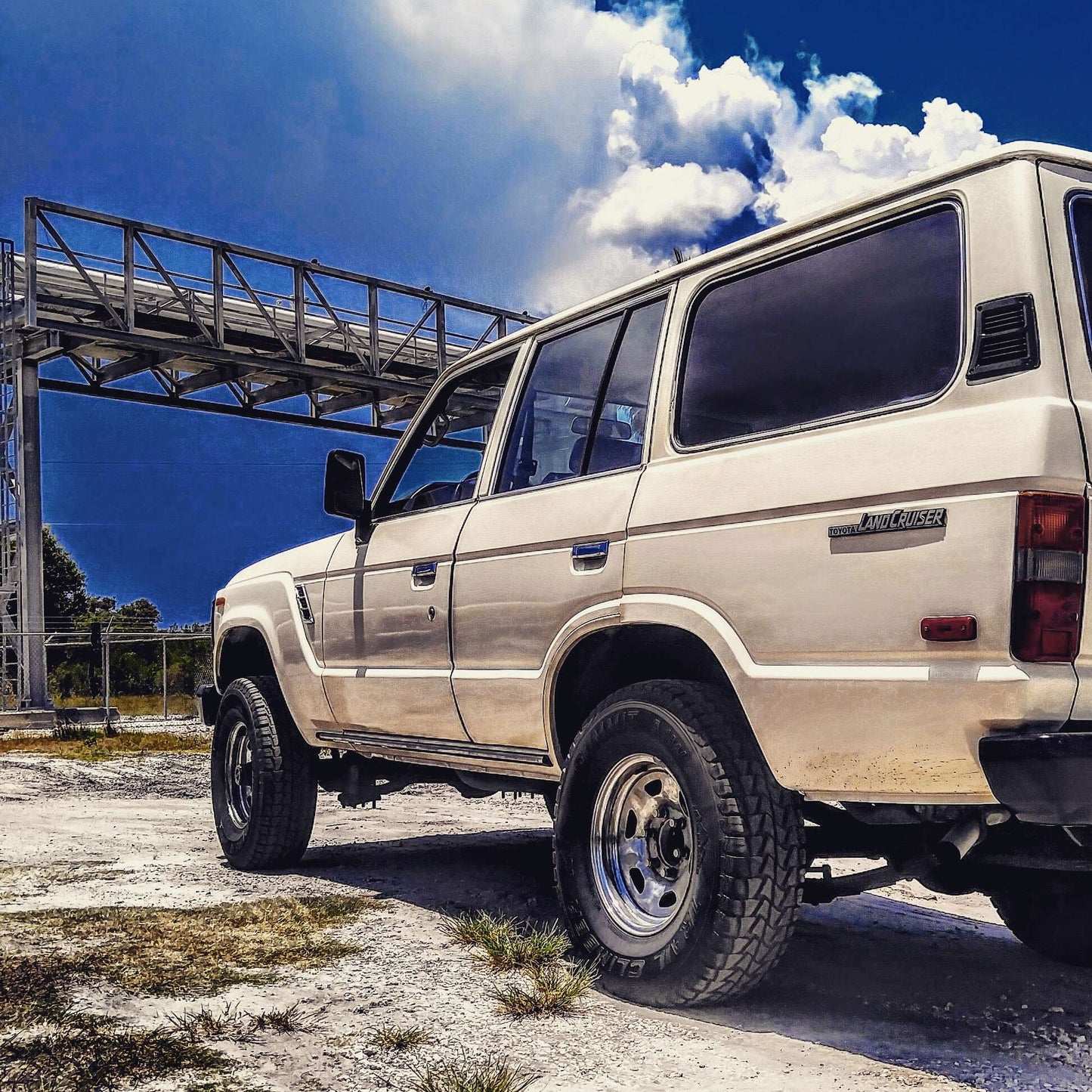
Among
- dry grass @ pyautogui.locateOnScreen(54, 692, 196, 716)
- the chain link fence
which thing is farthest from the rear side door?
the chain link fence

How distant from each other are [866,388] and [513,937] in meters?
2.28

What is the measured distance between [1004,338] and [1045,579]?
2.05 feet

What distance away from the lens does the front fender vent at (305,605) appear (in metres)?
6.09

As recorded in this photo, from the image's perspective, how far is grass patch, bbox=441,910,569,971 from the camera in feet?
14.1

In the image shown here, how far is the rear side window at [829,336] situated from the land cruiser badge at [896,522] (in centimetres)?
34

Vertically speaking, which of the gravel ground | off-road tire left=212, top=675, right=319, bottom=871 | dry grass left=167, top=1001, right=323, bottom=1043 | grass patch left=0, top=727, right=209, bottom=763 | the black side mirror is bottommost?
grass patch left=0, top=727, right=209, bottom=763

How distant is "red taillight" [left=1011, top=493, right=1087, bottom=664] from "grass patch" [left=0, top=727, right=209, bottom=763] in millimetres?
11694

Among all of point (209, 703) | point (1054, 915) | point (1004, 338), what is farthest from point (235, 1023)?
point (209, 703)

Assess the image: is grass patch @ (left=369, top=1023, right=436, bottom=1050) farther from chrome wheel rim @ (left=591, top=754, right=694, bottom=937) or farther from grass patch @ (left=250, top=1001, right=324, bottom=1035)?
chrome wheel rim @ (left=591, top=754, right=694, bottom=937)

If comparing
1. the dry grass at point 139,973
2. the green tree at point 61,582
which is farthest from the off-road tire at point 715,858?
the green tree at point 61,582

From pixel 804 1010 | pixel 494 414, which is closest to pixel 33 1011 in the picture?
pixel 804 1010

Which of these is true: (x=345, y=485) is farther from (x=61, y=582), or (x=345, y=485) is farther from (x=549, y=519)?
(x=61, y=582)

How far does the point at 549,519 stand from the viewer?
177 inches

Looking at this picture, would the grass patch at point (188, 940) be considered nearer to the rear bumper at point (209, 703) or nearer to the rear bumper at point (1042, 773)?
the rear bumper at point (209, 703)
